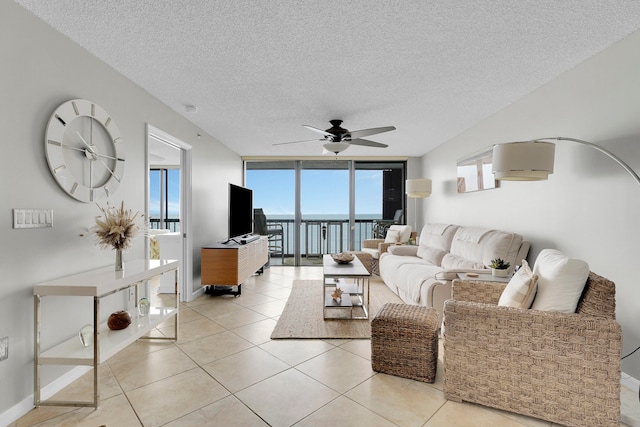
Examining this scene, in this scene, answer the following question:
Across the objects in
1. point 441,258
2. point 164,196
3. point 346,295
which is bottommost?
point 346,295

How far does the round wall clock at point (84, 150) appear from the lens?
6.84 ft

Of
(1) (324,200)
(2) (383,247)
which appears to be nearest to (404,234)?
(2) (383,247)

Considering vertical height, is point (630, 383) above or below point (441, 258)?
below

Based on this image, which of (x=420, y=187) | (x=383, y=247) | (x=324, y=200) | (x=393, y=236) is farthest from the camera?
(x=324, y=200)

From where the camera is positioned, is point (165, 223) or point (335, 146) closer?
point (335, 146)

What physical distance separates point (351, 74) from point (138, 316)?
265 cm

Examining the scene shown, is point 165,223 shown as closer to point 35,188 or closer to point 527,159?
point 35,188

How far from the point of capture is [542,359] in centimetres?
176

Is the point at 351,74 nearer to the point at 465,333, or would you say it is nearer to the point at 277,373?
the point at 465,333

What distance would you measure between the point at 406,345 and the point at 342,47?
6.99 ft

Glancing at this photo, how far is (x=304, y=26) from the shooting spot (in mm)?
2021

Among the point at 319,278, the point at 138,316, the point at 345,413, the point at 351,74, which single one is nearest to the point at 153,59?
the point at 351,74

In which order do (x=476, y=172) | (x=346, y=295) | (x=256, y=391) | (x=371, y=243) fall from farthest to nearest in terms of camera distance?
1. (x=371, y=243)
2. (x=476, y=172)
3. (x=346, y=295)
4. (x=256, y=391)

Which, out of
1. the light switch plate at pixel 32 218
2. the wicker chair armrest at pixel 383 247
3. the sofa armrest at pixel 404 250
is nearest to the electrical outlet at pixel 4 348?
the light switch plate at pixel 32 218
